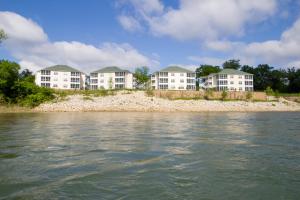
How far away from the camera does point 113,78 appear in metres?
111

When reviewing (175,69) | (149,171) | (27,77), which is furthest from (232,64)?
(149,171)

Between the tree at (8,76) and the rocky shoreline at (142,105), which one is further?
the rocky shoreline at (142,105)

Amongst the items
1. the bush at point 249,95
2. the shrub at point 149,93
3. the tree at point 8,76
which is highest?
the tree at point 8,76

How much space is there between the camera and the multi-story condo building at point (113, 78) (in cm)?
11022

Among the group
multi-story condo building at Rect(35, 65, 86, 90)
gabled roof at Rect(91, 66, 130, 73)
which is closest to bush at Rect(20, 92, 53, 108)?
multi-story condo building at Rect(35, 65, 86, 90)

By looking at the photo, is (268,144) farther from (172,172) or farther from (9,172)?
(9,172)

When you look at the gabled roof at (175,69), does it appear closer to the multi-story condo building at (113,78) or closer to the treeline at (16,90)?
the multi-story condo building at (113,78)

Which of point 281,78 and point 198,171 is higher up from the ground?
point 281,78

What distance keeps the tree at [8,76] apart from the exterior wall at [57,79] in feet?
109

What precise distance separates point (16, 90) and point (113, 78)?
146 feet

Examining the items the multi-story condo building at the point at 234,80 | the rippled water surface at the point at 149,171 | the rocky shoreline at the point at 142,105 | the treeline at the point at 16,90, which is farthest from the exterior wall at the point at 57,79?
the rippled water surface at the point at 149,171

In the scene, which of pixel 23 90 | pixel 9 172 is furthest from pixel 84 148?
pixel 23 90

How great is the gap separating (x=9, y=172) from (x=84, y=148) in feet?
16.8

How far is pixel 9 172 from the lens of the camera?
31.5 ft
